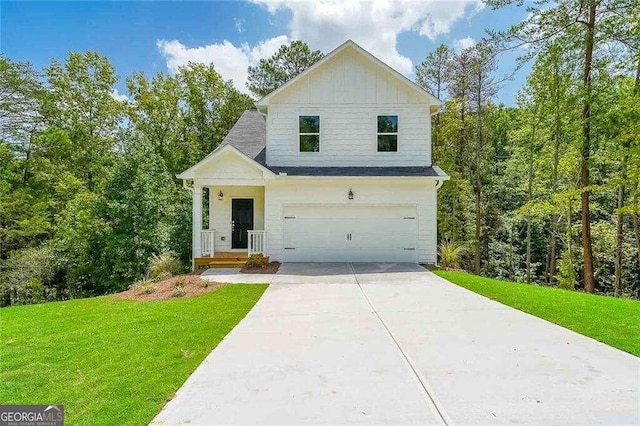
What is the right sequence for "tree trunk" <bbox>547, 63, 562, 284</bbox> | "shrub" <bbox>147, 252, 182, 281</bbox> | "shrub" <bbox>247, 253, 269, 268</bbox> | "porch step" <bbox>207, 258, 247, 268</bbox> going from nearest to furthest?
"shrub" <bbox>147, 252, 182, 281</bbox> < "shrub" <bbox>247, 253, 269, 268</bbox> < "porch step" <bbox>207, 258, 247, 268</bbox> < "tree trunk" <bbox>547, 63, 562, 284</bbox>

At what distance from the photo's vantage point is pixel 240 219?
14.8m

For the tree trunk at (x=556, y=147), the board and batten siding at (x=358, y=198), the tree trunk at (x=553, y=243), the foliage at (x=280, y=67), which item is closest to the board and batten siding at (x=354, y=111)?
the board and batten siding at (x=358, y=198)

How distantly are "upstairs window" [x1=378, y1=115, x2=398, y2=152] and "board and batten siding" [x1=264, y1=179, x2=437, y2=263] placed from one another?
1679 millimetres

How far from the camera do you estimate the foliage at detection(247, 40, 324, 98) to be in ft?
93.5

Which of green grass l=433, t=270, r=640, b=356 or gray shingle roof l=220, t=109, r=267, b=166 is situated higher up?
gray shingle roof l=220, t=109, r=267, b=166

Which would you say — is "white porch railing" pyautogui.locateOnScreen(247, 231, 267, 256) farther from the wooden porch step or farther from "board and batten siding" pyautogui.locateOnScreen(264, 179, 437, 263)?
the wooden porch step

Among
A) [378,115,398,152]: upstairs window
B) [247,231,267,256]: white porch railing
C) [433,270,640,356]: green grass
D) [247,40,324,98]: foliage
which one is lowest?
[433,270,640,356]: green grass

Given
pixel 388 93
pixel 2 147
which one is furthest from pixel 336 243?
pixel 2 147

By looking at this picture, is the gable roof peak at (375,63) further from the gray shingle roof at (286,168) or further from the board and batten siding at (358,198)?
the board and batten siding at (358,198)

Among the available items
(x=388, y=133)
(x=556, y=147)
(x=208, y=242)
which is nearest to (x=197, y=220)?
(x=208, y=242)

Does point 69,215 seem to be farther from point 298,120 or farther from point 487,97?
point 487,97

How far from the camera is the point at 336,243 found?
44.5 ft

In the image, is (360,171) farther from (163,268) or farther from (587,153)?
(587,153)

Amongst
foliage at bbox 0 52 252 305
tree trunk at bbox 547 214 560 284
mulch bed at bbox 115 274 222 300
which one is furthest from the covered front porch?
tree trunk at bbox 547 214 560 284
